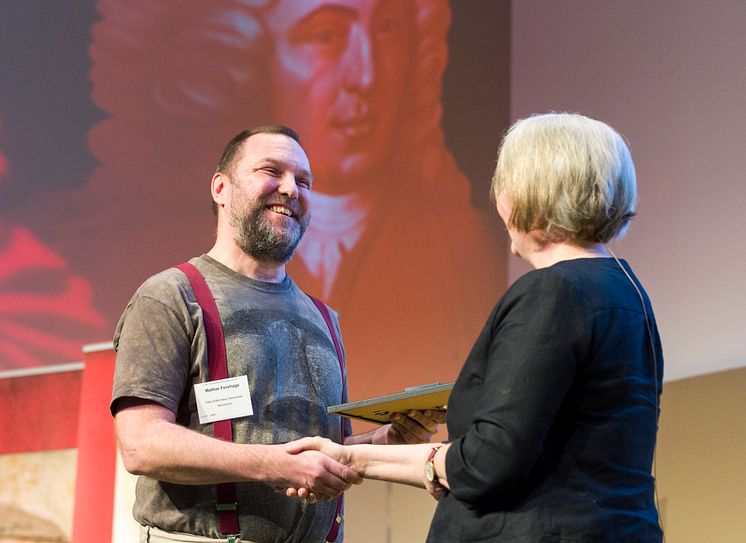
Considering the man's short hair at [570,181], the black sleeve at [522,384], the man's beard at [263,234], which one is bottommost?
the black sleeve at [522,384]

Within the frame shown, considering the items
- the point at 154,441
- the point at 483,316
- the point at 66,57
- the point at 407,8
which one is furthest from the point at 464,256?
the point at 154,441

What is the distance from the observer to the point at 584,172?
148 cm

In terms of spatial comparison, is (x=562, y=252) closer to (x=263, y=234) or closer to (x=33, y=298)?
(x=263, y=234)

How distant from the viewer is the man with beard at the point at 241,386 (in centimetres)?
196

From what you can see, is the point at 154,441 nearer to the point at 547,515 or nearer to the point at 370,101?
the point at 547,515

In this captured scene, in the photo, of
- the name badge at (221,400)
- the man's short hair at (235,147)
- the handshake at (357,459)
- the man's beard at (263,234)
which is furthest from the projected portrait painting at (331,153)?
the handshake at (357,459)

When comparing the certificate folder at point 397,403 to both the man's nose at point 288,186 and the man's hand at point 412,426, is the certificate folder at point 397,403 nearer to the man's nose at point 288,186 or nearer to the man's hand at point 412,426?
the man's hand at point 412,426

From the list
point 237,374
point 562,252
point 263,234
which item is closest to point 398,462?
point 562,252

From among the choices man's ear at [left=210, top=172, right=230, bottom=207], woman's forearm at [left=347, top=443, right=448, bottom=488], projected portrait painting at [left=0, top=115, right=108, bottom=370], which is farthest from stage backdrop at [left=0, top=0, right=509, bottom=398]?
woman's forearm at [left=347, top=443, right=448, bottom=488]

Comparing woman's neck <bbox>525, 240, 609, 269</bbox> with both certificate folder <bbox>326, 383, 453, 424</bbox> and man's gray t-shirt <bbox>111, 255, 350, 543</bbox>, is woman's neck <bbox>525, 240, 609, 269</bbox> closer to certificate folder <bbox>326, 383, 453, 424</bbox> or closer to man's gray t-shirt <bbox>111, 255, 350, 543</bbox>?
certificate folder <bbox>326, 383, 453, 424</bbox>

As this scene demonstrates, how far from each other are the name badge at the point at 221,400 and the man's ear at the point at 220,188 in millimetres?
598

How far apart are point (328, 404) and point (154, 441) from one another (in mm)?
495

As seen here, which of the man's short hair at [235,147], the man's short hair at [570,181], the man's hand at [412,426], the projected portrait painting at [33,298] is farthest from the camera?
the projected portrait painting at [33,298]

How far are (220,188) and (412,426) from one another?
0.83 metres
